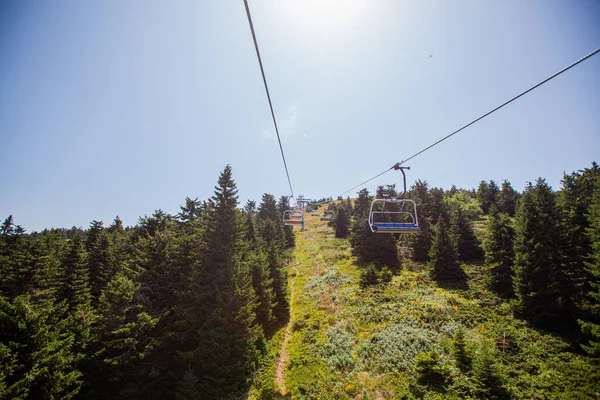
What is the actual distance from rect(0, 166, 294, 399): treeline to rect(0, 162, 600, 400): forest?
3.9 inches

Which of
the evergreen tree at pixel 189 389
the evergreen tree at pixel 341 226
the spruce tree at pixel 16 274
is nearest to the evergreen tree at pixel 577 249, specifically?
the evergreen tree at pixel 189 389

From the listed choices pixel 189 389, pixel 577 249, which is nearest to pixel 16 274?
pixel 189 389

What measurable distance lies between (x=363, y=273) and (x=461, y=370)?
57.1 feet

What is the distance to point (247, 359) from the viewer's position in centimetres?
1730

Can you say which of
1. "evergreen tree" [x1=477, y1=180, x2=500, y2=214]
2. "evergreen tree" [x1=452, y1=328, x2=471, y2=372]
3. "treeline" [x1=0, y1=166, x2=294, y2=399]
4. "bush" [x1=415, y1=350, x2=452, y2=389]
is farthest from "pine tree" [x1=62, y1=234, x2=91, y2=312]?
"evergreen tree" [x1=477, y1=180, x2=500, y2=214]

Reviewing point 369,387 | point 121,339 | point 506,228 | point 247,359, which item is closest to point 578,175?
point 506,228

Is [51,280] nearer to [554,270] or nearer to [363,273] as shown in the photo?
[363,273]

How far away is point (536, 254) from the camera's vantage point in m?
22.2

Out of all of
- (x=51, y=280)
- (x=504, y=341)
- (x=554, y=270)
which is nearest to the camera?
(x=504, y=341)

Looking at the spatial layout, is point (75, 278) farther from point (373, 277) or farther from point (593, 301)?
point (593, 301)

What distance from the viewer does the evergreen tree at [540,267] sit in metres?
20.0

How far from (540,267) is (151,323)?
115 feet

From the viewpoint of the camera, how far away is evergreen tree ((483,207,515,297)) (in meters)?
26.5

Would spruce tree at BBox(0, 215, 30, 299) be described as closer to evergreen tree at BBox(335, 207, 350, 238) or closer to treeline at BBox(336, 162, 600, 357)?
treeline at BBox(336, 162, 600, 357)
